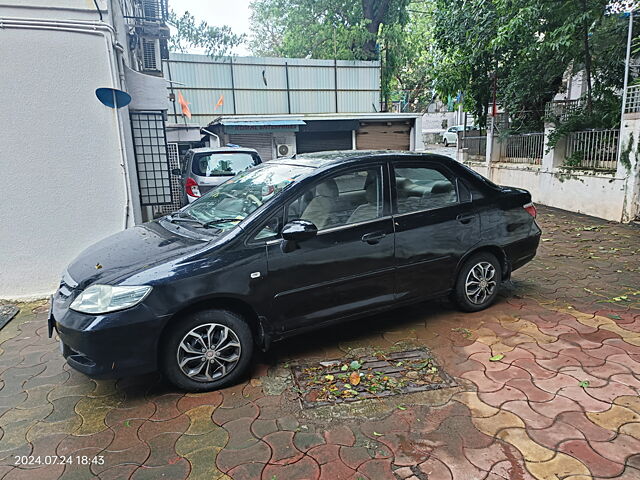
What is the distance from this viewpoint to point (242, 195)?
3.75 m

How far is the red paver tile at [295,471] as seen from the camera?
7.48 ft

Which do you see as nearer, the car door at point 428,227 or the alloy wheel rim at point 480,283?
the car door at point 428,227

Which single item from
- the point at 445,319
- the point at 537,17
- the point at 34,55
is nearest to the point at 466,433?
the point at 445,319

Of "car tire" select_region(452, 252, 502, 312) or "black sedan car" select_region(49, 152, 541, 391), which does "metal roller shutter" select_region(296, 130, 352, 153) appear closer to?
"black sedan car" select_region(49, 152, 541, 391)

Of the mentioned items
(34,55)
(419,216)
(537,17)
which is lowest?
(419,216)

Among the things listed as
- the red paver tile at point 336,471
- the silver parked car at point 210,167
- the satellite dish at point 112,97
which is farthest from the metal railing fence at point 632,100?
the red paver tile at point 336,471

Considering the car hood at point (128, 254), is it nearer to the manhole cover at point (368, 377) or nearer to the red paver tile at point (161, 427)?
the red paver tile at point (161, 427)

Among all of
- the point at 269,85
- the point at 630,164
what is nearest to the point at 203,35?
the point at 269,85

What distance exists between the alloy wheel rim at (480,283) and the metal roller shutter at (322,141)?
46.5ft

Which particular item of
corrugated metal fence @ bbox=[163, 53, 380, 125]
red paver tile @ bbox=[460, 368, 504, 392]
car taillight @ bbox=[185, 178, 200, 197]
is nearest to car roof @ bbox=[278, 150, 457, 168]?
red paver tile @ bbox=[460, 368, 504, 392]

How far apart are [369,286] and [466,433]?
1325 millimetres

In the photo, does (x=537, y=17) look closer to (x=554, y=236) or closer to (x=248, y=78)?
(x=554, y=236)

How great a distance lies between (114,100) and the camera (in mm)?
5059

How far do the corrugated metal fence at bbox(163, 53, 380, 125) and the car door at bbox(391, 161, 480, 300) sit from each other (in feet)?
49.8
